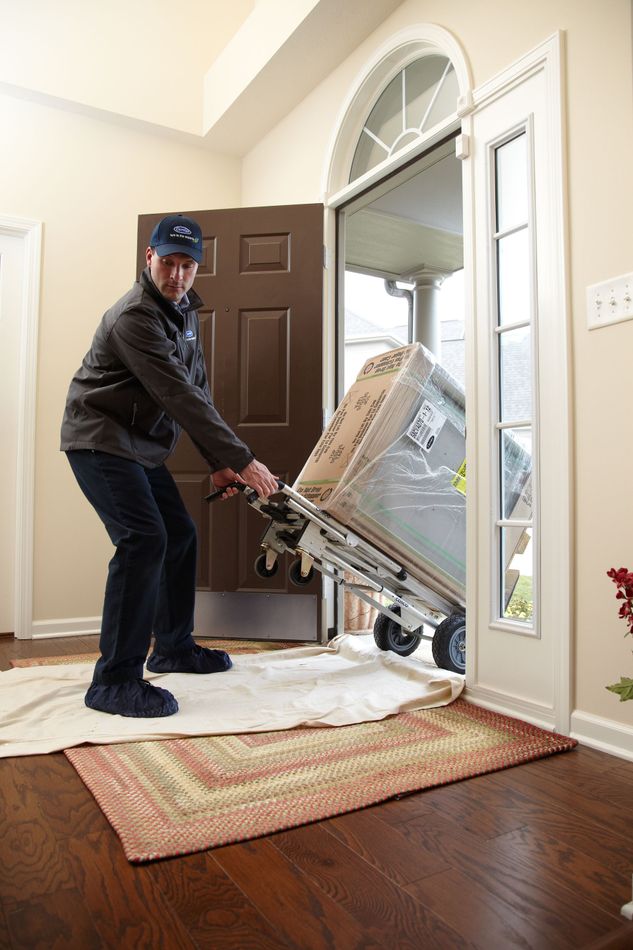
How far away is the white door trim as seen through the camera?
3586mm

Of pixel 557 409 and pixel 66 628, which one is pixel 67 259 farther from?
pixel 557 409

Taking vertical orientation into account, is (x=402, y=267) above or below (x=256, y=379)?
above

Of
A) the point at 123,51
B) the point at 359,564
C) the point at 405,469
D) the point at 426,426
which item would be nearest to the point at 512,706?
the point at 359,564

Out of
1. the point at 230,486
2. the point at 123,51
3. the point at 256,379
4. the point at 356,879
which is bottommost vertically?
the point at 356,879

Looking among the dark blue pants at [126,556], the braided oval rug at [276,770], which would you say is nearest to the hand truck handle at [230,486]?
the dark blue pants at [126,556]

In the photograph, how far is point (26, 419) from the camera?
3615 millimetres

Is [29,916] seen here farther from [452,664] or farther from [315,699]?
[452,664]

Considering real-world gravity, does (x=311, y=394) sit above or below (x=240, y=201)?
below

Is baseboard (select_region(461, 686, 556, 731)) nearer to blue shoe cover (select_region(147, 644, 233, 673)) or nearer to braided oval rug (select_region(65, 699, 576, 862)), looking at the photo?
braided oval rug (select_region(65, 699, 576, 862))

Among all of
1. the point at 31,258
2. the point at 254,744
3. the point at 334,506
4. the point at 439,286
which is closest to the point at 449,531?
the point at 334,506

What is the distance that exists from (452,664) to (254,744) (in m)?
0.98

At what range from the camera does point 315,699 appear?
7.57ft

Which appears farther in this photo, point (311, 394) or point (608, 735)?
point (311, 394)

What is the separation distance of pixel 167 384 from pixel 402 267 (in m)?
4.46
